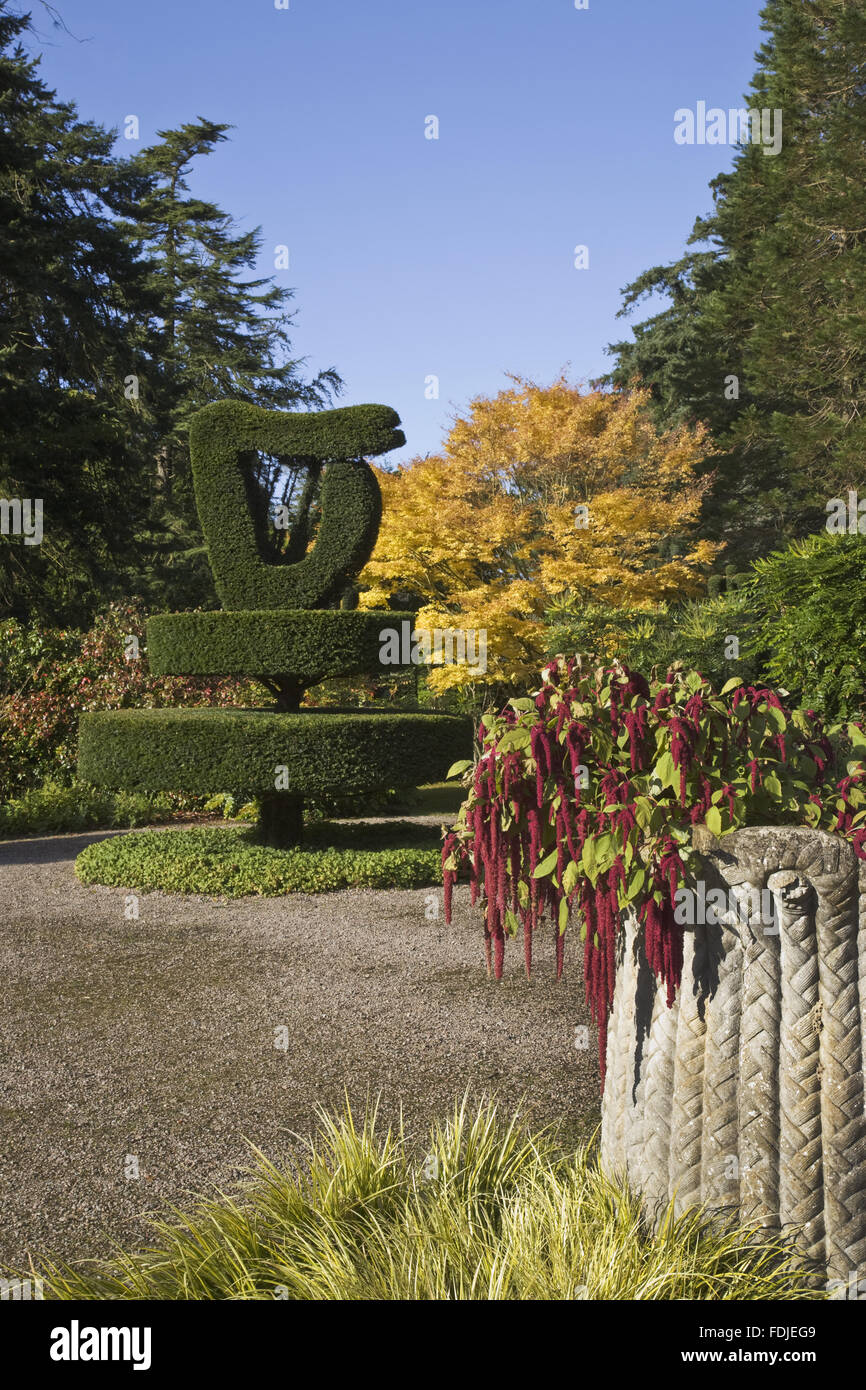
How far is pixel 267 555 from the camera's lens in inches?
390

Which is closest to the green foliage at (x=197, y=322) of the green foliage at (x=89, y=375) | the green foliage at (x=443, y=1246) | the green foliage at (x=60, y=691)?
the green foliage at (x=89, y=375)

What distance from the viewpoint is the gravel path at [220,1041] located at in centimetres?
366

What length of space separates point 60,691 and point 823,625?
1017 cm

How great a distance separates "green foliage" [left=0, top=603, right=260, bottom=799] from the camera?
13.2 meters

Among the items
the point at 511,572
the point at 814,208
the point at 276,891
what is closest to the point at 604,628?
the point at 276,891

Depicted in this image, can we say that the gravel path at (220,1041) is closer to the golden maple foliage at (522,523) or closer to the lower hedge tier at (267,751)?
the lower hedge tier at (267,751)

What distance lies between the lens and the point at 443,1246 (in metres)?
2.54

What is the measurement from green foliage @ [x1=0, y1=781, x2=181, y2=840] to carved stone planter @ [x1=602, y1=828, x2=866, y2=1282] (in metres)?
10.6

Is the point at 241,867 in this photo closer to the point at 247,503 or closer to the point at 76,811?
the point at 247,503

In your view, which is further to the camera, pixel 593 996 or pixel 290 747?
pixel 290 747

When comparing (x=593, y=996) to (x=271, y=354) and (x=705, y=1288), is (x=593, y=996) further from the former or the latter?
(x=271, y=354)

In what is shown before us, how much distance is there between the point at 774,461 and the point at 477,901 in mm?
25736

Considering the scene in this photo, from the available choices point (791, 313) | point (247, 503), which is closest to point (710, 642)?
point (247, 503)
